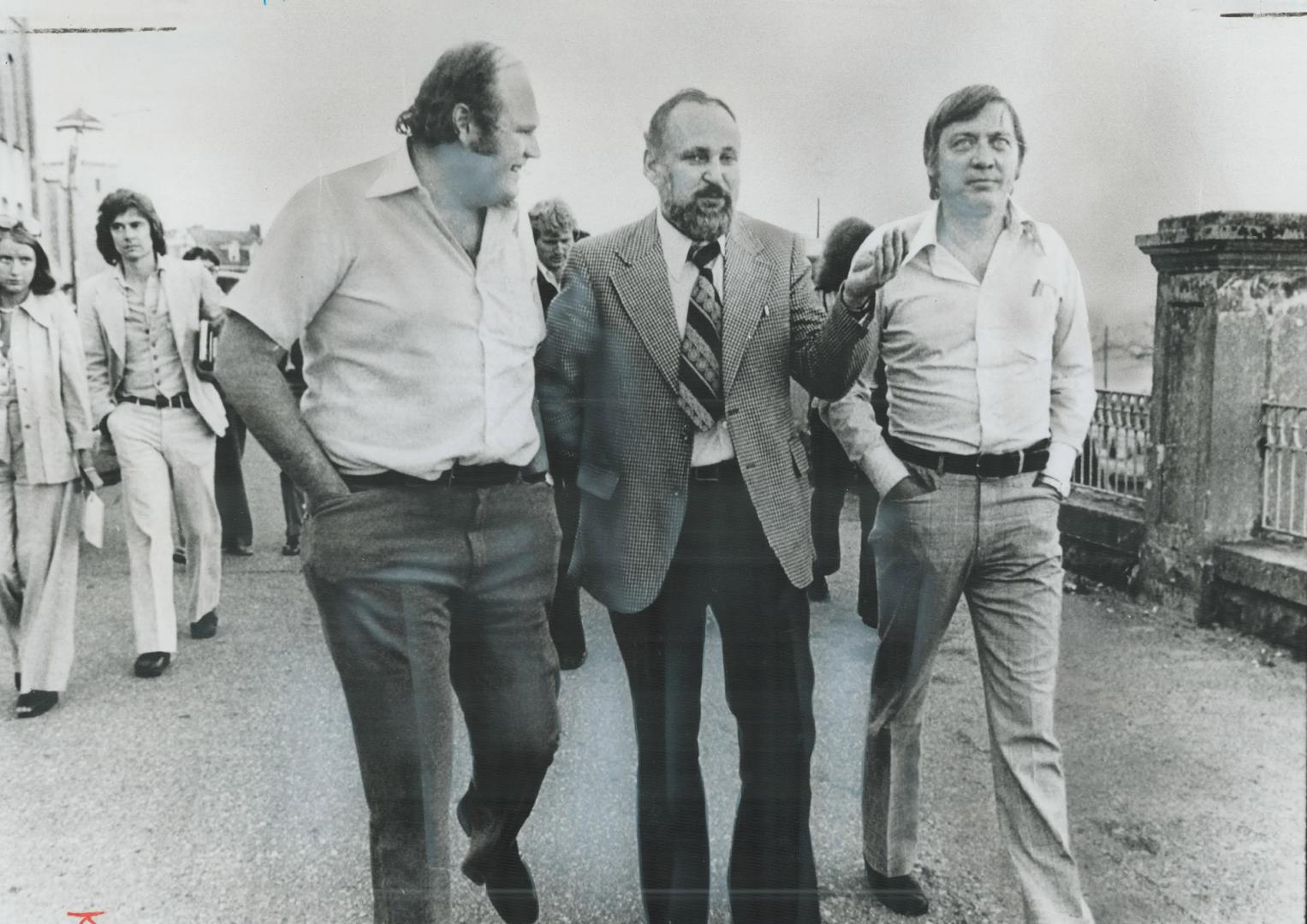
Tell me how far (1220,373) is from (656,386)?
5.92ft

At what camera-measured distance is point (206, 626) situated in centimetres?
346

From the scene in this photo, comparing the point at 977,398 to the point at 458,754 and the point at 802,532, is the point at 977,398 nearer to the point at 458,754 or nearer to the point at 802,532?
the point at 802,532

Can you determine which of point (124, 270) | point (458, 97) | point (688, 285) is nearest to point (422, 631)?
point (688, 285)

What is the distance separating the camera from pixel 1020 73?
2633 millimetres

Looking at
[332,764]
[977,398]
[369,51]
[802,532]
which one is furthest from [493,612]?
[369,51]

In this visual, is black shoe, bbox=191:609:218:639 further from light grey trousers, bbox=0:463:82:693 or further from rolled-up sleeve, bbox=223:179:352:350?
rolled-up sleeve, bbox=223:179:352:350

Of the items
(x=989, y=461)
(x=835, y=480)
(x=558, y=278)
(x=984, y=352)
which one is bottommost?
(x=835, y=480)

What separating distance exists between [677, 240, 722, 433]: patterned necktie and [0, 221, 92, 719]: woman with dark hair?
196 cm

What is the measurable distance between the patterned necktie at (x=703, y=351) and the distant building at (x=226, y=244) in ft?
3.52

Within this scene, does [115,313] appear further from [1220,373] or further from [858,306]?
[1220,373]

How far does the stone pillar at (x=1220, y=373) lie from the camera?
3025 millimetres

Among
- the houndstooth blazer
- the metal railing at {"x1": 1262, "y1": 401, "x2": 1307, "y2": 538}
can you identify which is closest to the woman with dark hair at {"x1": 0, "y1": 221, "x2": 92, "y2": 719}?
the houndstooth blazer

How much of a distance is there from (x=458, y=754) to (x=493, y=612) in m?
1.02

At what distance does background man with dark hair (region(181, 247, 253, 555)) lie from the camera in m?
2.83
